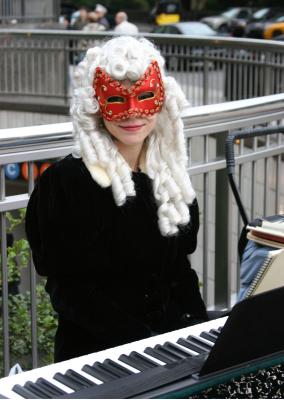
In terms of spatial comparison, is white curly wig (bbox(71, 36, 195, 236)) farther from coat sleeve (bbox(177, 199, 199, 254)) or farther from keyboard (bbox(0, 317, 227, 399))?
keyboard (bbox(0, 317, 227, 399))

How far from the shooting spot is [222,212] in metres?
5.25

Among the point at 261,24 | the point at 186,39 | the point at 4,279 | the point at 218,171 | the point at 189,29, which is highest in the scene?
the point at 218,171

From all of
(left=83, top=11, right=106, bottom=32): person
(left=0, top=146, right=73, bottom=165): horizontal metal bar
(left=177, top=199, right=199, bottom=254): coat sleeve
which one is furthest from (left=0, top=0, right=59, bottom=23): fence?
(left=177, top=199, right=199, bottom=254): coat sleeve

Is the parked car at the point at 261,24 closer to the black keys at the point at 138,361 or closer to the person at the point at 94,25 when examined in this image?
the person at the point at 94,25

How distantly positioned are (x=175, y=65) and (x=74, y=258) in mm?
11280

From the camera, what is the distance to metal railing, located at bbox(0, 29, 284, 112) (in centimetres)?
1231

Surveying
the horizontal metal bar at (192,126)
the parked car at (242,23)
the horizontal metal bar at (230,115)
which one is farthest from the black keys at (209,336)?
the parked car at (242,23)

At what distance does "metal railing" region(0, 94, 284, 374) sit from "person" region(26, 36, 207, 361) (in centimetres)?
82

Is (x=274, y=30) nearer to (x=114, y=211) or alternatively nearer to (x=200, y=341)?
(x=114, y=211)

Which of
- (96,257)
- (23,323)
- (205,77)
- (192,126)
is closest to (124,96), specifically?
(96,257)

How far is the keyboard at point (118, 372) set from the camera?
1.96 metres

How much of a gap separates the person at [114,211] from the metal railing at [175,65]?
8.21 metres

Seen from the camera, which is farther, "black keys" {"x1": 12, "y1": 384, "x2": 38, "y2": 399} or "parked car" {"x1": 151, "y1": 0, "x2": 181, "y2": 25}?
"parked car" {"x1": 151, "y1": 0, "x2": 181, "y2": 25}

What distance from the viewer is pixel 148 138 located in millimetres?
3203
